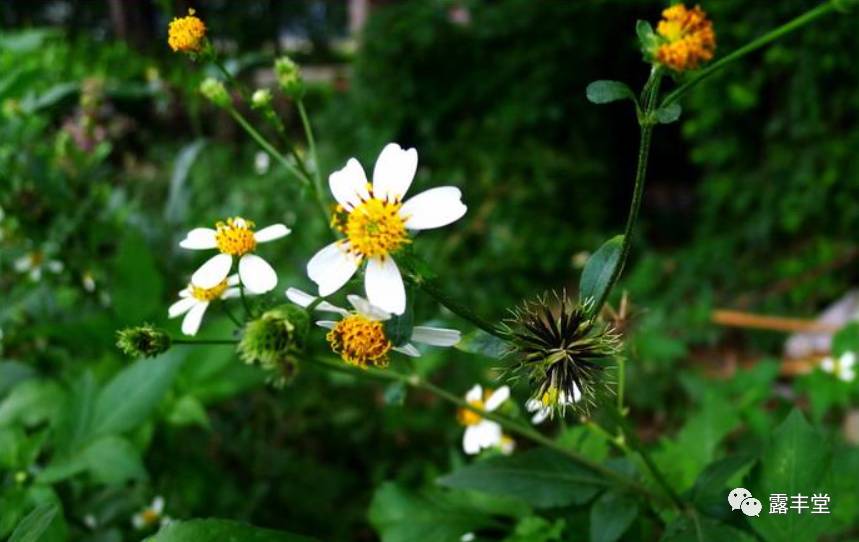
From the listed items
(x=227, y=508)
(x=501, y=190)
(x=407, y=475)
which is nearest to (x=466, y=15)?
(x=501, y=190)

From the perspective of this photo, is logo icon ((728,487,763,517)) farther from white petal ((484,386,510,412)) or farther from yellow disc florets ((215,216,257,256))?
yellow disc florets ((215,216,257,256))

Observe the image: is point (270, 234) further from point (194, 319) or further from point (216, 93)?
point (216, 93)

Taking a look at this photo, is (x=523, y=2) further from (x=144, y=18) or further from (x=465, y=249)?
(x=144, y=18)

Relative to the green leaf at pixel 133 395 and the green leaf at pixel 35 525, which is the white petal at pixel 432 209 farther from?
the green leaf at pixel 133 395

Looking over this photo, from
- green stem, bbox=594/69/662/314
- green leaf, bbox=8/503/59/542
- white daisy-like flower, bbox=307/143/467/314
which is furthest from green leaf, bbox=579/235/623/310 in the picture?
green leaf, bbox=8/503/59/542

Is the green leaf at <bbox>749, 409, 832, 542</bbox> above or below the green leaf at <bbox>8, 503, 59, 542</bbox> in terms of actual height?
above

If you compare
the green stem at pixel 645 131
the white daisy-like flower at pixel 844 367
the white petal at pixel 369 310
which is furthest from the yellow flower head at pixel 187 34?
the white daisy-like flower at pixel 844 367

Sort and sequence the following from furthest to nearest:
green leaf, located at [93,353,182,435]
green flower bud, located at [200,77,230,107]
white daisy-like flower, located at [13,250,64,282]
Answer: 1. white daisy-like flower, located at [13,250,64,282]
2. green leaf, located at [93,353,182,435]
3. green flower bud, located at [200,77,230,107]
